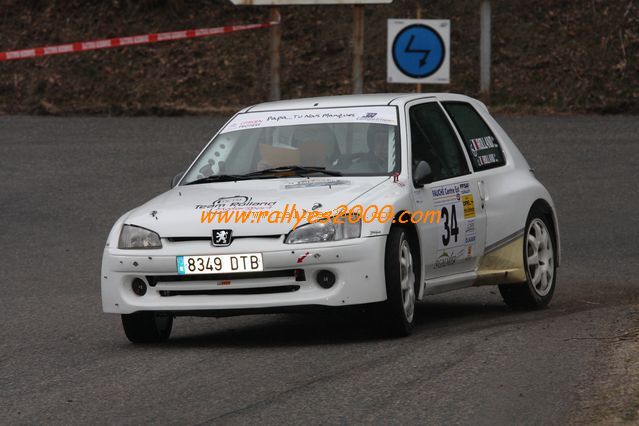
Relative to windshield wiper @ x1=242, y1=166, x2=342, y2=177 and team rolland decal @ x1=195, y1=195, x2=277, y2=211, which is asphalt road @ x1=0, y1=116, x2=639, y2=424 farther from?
windshield wiper @ x1=242, y1=166, x2=342, y2=177

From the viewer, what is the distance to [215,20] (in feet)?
99.1

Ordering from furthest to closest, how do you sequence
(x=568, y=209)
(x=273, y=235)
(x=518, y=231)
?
(x=568, y=209) → (x=518, y=231) → (x=273, y=235)

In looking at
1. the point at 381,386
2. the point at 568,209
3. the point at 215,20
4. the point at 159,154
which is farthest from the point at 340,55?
the point at 381,386

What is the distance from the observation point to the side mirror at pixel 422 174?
32.0ft

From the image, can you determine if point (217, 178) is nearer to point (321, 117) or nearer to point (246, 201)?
point (321, 117)

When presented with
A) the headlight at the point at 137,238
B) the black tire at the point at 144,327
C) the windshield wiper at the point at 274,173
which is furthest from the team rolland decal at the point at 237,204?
the black tire at the point at 144,327

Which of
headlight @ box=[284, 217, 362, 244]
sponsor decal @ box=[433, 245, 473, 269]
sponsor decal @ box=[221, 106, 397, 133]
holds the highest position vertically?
sponsor decal @ box=[221, 106, 397, 133]

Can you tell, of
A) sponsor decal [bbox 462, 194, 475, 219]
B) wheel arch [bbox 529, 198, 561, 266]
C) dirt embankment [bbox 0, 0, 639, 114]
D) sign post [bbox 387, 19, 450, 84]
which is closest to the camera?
sponsor decal [bbox 462, 194, 475, 219]

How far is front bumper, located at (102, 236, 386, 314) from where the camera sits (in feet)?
29.1

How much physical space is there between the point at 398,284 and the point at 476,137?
8.00 ft

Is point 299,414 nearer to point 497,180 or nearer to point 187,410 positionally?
point 187,410

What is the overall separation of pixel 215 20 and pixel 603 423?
24436mm

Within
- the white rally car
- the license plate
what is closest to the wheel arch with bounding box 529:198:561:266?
the white rally car

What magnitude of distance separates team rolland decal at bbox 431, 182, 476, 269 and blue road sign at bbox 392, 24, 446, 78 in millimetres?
7805
